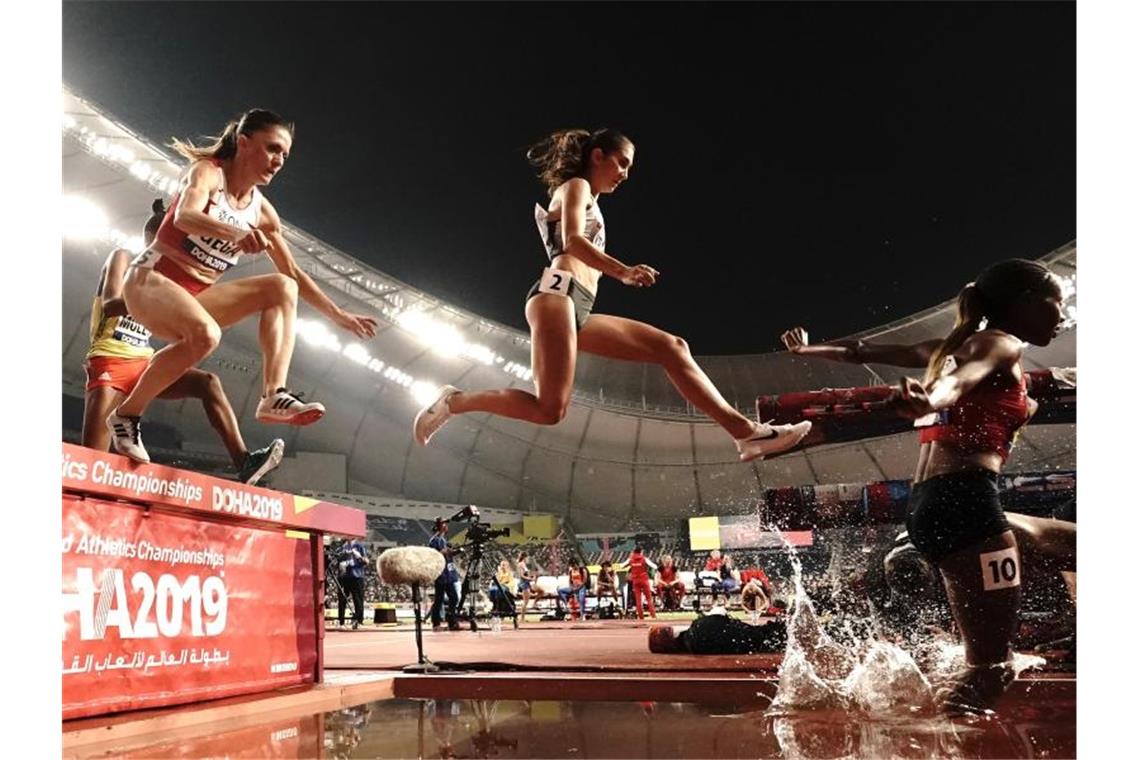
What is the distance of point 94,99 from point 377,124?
0.92 meters

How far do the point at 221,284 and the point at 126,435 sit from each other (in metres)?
0.51

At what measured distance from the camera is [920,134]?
2.70 metres

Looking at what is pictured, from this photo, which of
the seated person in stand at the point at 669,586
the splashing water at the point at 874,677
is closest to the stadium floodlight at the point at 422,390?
the splashing water at the point at 874,677

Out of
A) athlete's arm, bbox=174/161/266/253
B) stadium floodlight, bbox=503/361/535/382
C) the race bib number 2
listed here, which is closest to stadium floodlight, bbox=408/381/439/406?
stadium floodlight, bbox=503/361/535/382

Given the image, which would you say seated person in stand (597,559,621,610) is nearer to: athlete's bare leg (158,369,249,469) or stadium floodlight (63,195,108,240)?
athlete's bare leg (158,369,249,469)

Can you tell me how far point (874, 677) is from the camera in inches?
97.2

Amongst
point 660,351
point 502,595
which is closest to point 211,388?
point 660,351

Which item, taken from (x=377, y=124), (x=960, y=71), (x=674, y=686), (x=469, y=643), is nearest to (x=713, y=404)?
(x=674, y=686)

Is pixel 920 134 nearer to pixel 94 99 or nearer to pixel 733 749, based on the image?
pixel 733 749

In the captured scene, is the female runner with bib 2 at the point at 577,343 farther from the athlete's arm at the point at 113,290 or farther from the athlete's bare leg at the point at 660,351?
the athlete's arm at the point at 113,290

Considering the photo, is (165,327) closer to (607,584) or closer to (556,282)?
(556,282)

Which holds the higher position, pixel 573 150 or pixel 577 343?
pixel 573 150

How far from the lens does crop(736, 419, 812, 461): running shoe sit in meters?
2.38

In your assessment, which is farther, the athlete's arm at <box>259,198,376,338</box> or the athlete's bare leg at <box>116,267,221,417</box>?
the athlete's arm at <box>259,198,376,338</box>
